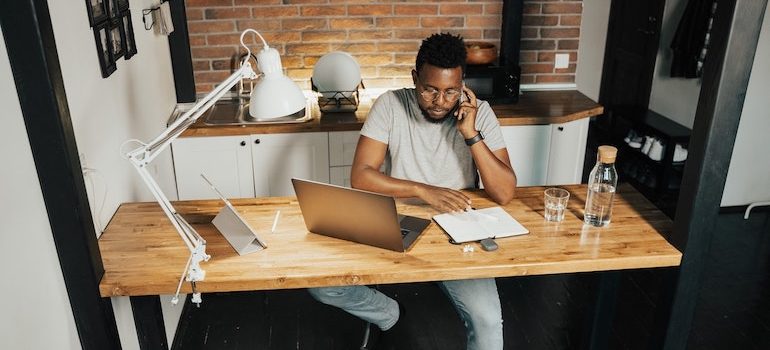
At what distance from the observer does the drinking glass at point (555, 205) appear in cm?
186

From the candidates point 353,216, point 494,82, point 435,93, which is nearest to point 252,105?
point 353,216

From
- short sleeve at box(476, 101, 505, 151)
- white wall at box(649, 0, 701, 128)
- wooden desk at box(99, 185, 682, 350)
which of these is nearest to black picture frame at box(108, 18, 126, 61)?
wooden desk at box(99, 185, 682, 350)

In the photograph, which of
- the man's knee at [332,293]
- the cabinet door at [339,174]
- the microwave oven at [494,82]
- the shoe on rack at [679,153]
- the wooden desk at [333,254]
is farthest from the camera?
the shoe on rack at [679,153]

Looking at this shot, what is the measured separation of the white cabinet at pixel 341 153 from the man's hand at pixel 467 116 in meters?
0.96

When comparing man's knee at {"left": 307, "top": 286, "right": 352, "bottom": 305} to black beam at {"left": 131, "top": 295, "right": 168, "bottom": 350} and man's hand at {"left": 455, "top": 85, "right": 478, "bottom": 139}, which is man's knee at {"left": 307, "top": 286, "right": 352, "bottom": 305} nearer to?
black beam at {"left": 131, "top": 295, "right": 168, "bottom": 350}

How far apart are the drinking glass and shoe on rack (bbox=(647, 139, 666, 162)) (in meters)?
2.43

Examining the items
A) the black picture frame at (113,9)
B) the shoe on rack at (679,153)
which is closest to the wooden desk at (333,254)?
the black picture frame at (113,9)

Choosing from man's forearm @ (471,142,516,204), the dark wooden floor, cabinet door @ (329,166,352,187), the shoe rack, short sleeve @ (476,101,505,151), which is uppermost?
short sleeve @ (476,101,505,151)

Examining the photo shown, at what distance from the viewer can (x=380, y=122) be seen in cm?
222

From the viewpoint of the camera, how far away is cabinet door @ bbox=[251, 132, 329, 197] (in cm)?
297

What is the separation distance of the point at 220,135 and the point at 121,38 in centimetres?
84

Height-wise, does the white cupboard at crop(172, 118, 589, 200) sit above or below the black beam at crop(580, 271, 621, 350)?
above

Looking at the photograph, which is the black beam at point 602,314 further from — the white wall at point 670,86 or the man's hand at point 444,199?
the white wall at point 670,86

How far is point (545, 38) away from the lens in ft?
11.4
